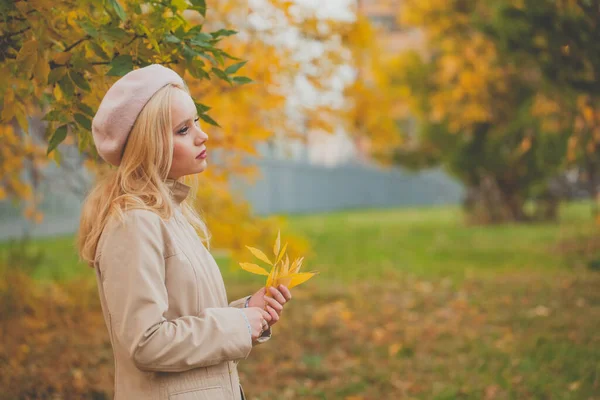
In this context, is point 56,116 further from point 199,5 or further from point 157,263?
point 157,263

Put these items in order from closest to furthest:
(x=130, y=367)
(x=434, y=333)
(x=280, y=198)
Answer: (x=130, y=367), (x=434, y=333), (x=280, y=198)

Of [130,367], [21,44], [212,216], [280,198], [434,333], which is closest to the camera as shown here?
[130,367]

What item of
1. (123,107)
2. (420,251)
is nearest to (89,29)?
(123,107)

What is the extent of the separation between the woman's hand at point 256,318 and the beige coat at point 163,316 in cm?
3

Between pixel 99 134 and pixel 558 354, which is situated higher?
pixel 99 134

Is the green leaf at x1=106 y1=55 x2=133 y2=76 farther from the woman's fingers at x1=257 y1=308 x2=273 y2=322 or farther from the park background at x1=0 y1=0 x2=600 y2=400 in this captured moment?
the woman's fingers at x1=257 y1=308 x2=273 y2=322

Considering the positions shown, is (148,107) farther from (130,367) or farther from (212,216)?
(212,216)

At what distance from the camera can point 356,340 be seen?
19.9ft

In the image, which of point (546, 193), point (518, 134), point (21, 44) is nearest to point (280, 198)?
point (546, 193)

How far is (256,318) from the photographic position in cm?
208

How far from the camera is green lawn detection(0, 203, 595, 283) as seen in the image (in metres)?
9.37

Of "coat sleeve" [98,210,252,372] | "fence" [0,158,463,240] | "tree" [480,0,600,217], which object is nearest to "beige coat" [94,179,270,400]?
"coat sleeve" [98,210,252,372]

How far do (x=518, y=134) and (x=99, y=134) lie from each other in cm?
→ 848

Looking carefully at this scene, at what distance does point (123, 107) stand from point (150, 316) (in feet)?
1.82
